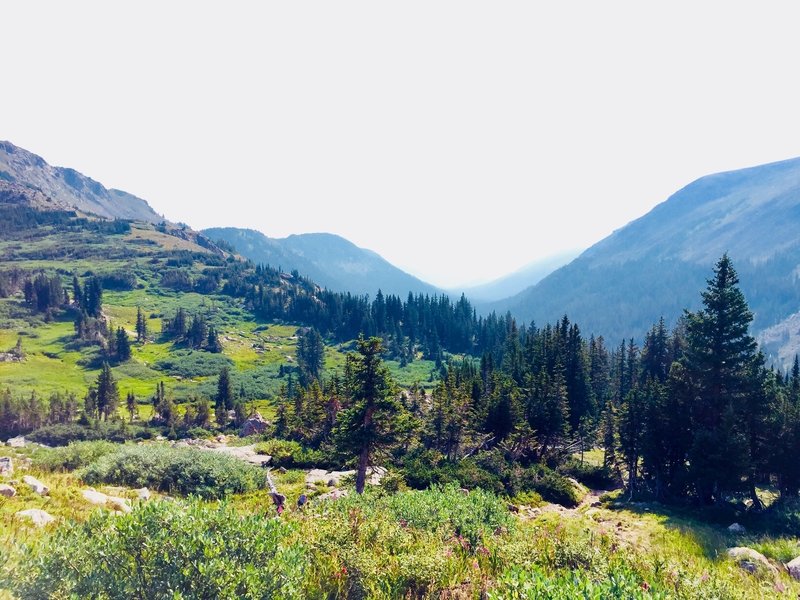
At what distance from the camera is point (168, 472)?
78.5 ft

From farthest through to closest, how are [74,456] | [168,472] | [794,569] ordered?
[74,456] < [168,472] < [794,569]

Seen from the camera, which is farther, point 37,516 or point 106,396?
point 106,396

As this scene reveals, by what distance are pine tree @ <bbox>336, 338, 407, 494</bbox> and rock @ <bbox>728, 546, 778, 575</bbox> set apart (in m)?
19.3

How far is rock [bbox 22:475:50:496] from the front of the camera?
622 inches

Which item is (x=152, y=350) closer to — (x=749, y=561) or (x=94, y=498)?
(x=94, y=498)

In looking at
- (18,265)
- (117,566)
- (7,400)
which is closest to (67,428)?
(7,400)

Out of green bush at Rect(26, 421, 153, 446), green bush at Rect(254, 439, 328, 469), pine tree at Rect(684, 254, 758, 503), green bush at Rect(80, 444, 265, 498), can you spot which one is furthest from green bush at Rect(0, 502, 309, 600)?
green bush at Rect(26, 421, 153, 446)

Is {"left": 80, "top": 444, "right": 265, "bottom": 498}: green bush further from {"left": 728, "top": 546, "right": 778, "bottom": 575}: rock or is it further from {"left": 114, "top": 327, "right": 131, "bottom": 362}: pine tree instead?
{"left": 114, "top": 327, "right": 131, "bottom": 362}: pine tree

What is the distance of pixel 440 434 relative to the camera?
1857 inches

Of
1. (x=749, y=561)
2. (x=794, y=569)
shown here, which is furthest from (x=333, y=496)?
(x=794, y=569)

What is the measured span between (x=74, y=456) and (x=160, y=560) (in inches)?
1025

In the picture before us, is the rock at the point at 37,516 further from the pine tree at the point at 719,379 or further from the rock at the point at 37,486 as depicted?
the pine tree at the point at 719,379

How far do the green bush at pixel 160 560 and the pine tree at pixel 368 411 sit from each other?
21.6 meters

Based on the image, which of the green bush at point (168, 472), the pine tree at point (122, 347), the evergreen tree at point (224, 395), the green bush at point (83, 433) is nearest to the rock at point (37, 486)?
the green bush at point (168, 472)
